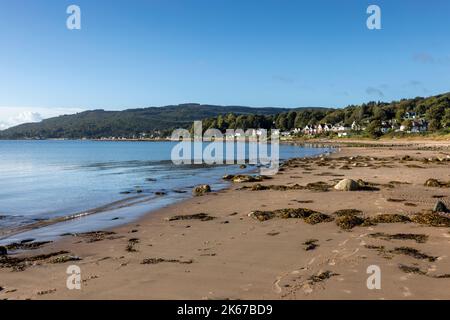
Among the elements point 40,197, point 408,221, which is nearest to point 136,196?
point 40,197

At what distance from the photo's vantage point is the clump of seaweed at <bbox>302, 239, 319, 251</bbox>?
999 centimetres

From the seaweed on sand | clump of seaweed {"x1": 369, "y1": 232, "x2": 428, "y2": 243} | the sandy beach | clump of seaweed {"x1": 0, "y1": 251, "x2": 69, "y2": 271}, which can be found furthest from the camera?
the seaweed on sand

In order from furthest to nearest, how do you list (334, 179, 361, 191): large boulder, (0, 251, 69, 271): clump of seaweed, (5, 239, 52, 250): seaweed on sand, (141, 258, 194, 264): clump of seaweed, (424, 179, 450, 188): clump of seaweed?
(424, 179, 450, 188): clump of seaweed, (334, 179, 361, 191): large boulder, (5, 239, 52, 250): seaweed on sand, (0, 251, 69, 271): clump of seaweed, (141, 258, 194, 264): clump of seaweed

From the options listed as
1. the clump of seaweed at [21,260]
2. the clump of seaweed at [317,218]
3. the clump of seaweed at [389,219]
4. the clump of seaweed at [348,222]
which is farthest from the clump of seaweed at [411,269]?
the clump of seaweed at [21,260]

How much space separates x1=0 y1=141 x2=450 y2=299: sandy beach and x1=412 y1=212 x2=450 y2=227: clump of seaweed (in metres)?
0.04

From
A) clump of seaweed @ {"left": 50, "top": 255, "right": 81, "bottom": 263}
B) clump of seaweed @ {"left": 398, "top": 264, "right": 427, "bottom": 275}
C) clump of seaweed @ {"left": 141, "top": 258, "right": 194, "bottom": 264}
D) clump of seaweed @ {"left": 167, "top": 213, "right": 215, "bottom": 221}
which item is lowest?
clump of seaweed @ {"left": 167, "top": 213, "right": 215, "bottom": 221}

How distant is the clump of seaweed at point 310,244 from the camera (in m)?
9.99

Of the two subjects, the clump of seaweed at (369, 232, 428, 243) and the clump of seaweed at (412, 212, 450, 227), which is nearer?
the clump of seaweed at (369, 232, 428, 243)

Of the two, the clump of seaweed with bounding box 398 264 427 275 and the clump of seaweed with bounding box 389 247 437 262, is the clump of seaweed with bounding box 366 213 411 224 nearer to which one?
the clump of seaweed with bounding box 389 247 437 262

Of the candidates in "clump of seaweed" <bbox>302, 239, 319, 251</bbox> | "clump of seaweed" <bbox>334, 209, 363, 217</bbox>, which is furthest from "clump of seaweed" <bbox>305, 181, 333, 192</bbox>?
"clump of seaweed" <bbox>302, 239, 319, 251</bbox>

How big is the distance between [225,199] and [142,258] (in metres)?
10.0

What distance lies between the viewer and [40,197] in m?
23.1

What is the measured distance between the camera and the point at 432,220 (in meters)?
12.1
